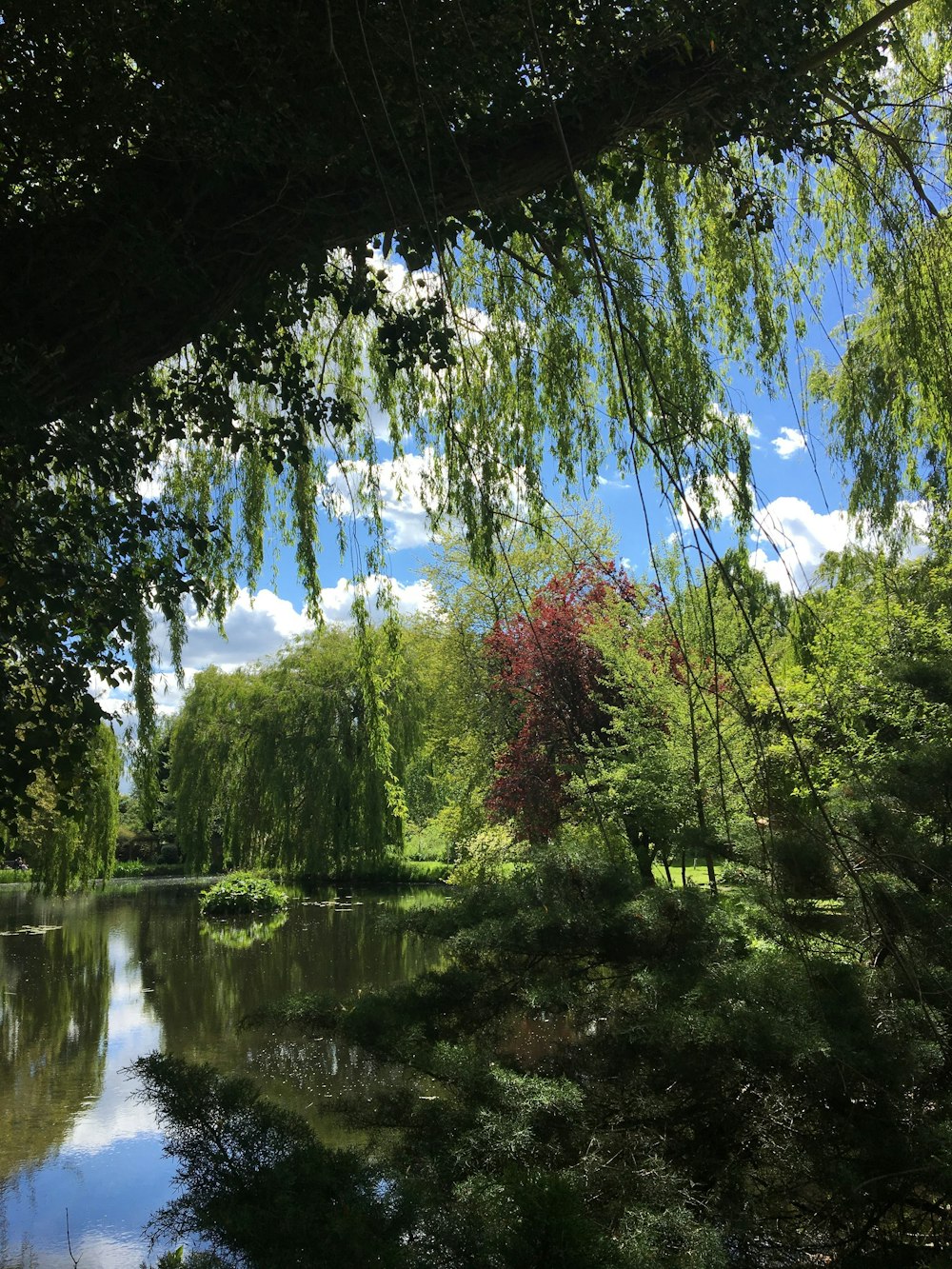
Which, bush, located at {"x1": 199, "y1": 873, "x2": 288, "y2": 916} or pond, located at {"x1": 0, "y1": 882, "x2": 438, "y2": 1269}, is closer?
pond, located at {"x1": 0, "y1": 882, "x2": 438, "y2": 1269}

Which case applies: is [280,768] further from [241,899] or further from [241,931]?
[241,931]

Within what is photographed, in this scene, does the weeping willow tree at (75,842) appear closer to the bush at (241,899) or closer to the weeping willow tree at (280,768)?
the bush at (241,899)

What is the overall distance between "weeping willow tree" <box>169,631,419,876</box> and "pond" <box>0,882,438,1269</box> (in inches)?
60.1

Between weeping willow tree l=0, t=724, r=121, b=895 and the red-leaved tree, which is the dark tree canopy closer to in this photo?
the red-leaved tree

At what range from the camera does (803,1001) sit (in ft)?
7.17

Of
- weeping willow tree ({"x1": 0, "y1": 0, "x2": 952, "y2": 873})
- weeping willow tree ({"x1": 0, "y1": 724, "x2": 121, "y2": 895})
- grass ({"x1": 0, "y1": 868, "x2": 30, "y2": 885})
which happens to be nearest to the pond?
weeping willow tree ({"x1": 0, "y1": 724, "x2": 121, "y2": 895})

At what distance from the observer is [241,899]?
54.1ft

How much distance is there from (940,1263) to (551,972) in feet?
4.05

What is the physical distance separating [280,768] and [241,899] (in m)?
2.51

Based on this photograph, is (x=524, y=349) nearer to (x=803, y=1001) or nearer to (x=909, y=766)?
(x=909, y=766)

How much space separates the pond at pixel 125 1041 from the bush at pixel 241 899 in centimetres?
45

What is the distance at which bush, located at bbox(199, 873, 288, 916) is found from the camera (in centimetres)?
1641

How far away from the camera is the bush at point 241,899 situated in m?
16.4

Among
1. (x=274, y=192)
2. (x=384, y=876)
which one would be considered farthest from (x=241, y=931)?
(x=274, y=192)
